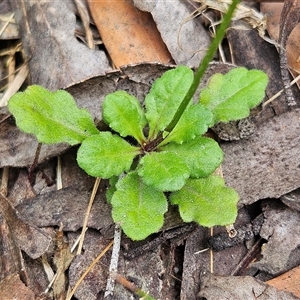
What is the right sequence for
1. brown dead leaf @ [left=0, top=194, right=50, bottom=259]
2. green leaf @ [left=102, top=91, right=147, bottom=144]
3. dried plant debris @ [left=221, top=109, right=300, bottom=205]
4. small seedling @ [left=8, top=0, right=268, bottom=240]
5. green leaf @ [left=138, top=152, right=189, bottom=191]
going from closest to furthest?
green leaf @ [left=138, top=152, right=189, bottom=191]
small seedling @ [left=8, top=0, right=268, bottom=240]
green leaf @ [left=102, top=91, right=147, bottom=144]
brown dead leaf @ [left=0, top=194, right=50, bottom=259]
dried plant debris @ [left=221, top=109, right=300, bottom=205]

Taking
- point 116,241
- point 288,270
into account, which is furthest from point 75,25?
point 288,270

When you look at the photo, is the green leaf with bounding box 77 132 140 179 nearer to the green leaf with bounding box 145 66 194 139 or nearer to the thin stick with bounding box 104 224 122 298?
the green leaf with bounding box 145 66 194 139

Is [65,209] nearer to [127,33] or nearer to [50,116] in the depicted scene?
[50,116]

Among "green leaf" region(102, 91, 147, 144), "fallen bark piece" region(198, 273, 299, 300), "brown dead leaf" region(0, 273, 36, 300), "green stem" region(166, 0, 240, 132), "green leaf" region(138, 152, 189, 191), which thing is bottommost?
"fallen bark piece" region(198, 273, 299, 300)

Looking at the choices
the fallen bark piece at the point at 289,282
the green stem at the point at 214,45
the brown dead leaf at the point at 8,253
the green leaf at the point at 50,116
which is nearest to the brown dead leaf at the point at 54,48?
the green leaf at the point at 50,116

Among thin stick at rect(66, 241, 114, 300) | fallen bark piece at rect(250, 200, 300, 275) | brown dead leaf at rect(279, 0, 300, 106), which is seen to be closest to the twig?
thin stick at rect(66, 241, 114, 300)

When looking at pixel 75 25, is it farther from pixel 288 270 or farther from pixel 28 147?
pixel 288 270

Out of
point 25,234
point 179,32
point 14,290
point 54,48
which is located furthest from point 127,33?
point 14,290
